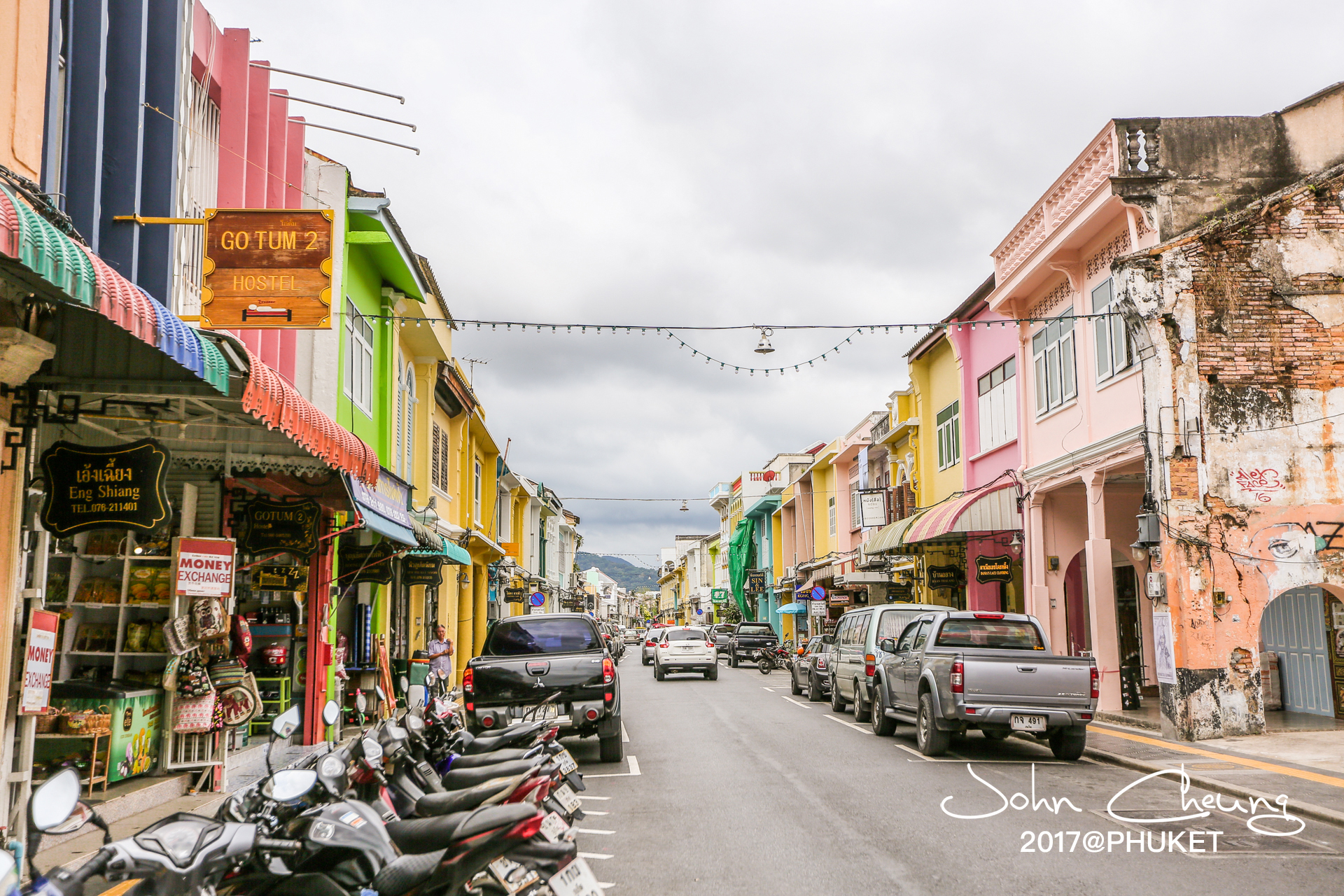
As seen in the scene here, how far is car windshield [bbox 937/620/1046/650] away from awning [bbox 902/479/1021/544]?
7.40 metres

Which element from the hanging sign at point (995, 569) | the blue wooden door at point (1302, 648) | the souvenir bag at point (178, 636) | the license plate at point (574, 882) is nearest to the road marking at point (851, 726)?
the hanging sign at point (995, 569)

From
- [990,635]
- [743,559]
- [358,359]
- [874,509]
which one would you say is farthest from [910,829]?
[743,559]

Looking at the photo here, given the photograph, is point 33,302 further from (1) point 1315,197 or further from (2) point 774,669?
Result: (2) point 774,669

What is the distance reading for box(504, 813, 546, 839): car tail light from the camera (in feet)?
16.0

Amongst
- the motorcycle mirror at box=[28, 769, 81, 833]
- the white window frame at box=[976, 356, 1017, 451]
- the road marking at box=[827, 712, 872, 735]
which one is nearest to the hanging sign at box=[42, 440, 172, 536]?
the motorcycle mirror at box=[28, 769, 81, 833]

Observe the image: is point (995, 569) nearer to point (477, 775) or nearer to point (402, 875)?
point (477, 775)

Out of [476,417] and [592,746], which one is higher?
[476,417]

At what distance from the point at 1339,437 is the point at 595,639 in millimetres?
11009

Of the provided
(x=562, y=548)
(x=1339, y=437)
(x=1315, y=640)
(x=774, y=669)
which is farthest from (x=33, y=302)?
(x=562, y=548)

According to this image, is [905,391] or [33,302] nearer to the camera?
[33,302]

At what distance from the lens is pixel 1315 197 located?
15.2 m

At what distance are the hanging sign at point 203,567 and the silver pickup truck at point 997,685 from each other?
8063 millimetres

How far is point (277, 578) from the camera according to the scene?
13094 millimetres

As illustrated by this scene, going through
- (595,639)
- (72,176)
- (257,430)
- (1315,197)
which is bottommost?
(595,639)
